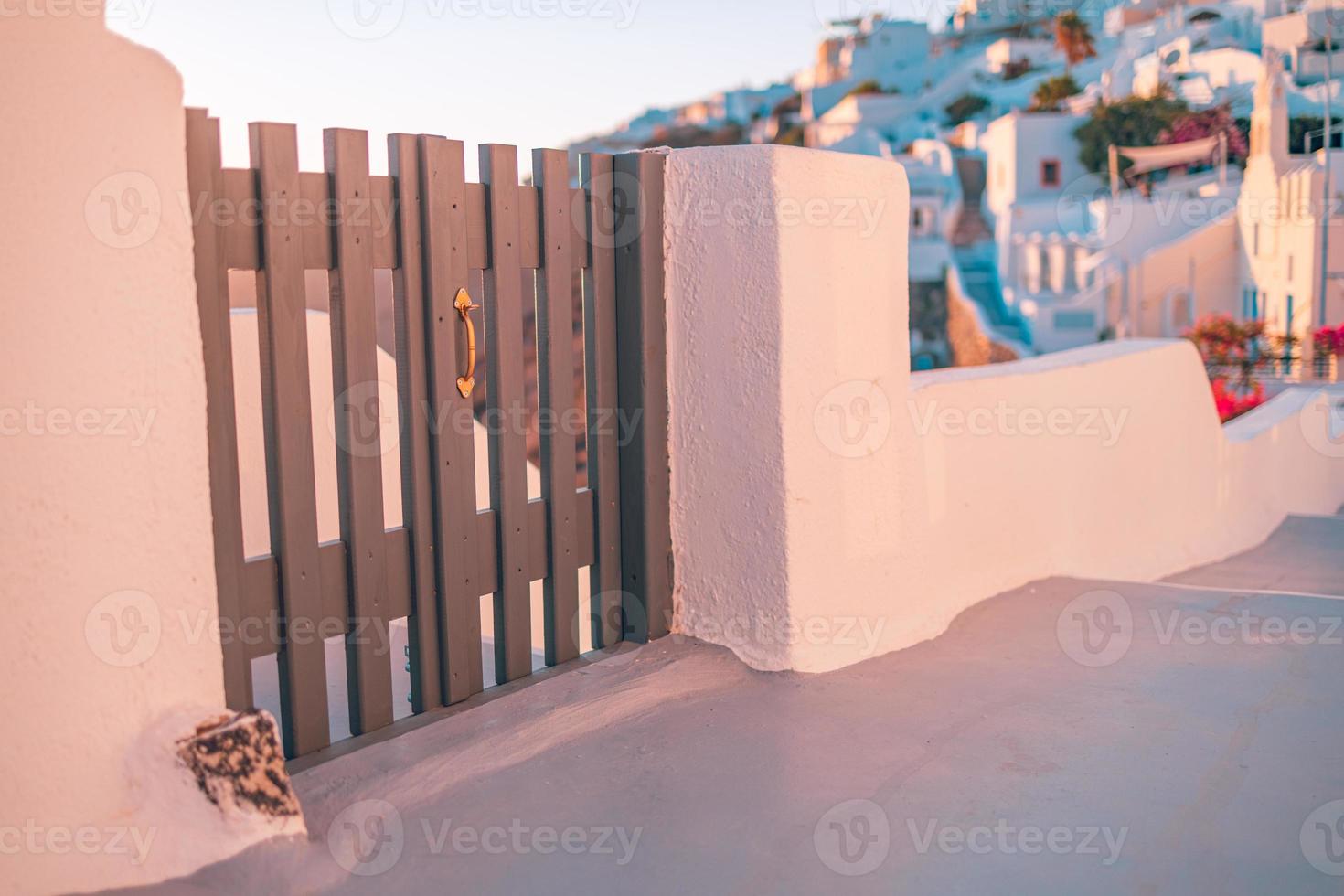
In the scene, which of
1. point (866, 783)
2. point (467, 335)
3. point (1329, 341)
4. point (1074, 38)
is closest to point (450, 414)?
point (467, 335)

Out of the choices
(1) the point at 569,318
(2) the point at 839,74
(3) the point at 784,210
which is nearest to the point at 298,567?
(1) the point at 569,318

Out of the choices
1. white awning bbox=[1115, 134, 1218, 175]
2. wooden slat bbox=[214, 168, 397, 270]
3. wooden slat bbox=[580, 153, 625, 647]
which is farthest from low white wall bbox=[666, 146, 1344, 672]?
white awning bbox=[1115, 134, 1218, 175]

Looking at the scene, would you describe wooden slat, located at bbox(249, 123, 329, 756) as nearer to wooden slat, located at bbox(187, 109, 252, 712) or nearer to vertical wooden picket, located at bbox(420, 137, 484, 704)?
wooden slat, located at bbox(187, 109, 252, 712)

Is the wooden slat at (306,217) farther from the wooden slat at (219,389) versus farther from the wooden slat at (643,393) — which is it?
the wooden slat at (643,393)

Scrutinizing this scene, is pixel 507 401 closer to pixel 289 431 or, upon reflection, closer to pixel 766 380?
pixel 289 431

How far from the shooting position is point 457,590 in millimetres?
3742

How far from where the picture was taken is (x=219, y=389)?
3090 millimetres

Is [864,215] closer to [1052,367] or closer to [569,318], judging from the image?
[569,318]

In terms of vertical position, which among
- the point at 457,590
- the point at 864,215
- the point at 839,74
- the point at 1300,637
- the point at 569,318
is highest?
the point at 839,74

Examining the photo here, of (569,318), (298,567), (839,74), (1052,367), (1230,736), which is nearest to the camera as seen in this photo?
(298,567)

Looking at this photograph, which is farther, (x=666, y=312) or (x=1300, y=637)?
(x=1300, y=637)

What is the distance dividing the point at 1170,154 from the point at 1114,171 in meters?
2.56

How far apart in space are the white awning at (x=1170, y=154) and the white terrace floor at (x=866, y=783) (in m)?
45.0

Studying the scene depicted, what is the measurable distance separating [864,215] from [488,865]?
2.68m
